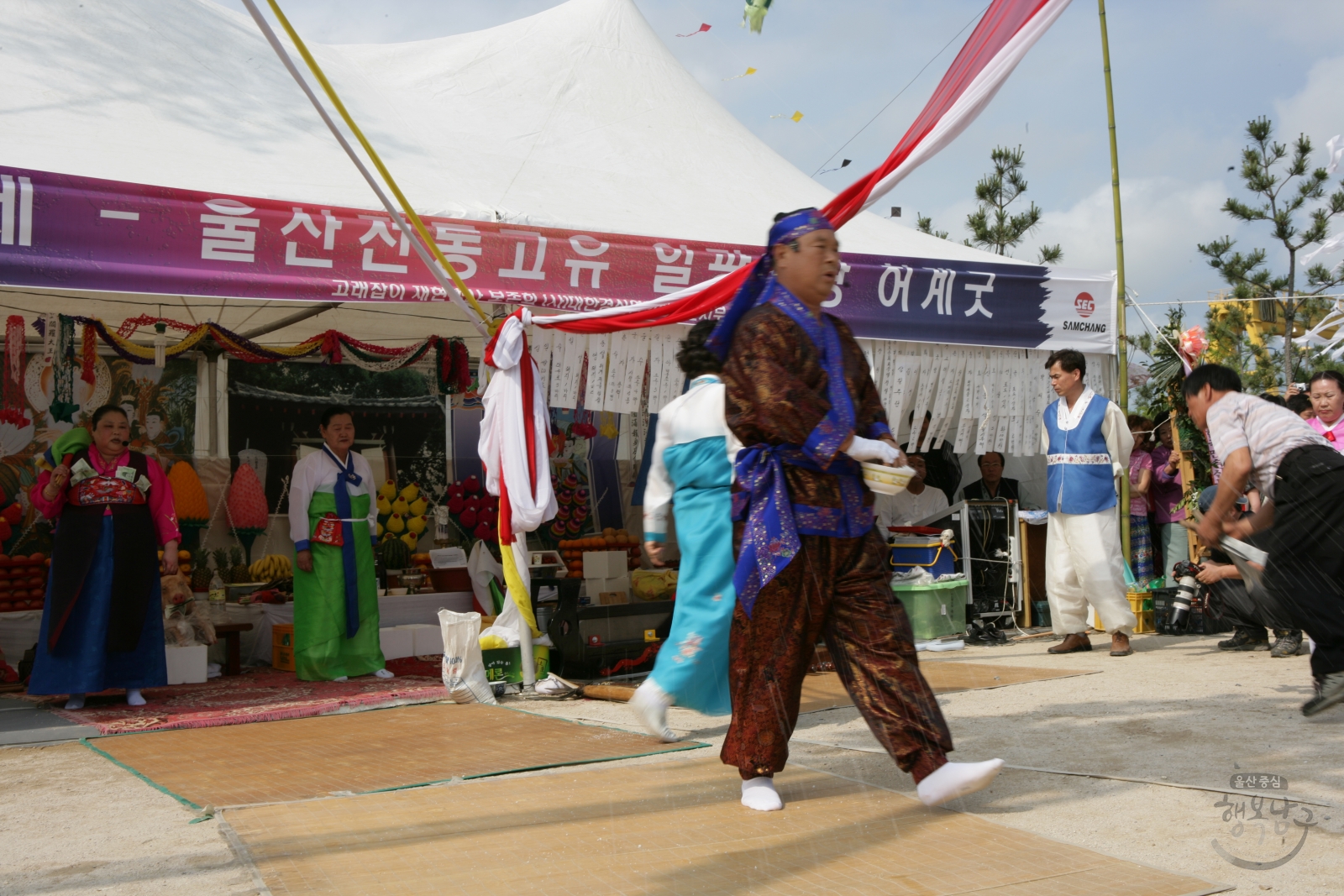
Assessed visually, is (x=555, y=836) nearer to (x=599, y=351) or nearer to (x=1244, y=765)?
(x=1244, y=765)

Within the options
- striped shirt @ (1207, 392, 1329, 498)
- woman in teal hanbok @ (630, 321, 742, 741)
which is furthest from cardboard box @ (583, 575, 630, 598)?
striped shirt @ (1207, 392, 1329, 498)

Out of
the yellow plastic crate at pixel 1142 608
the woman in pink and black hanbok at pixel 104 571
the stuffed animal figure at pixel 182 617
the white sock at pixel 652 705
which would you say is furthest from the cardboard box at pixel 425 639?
the yellow plastic crate at pixel 1142 608

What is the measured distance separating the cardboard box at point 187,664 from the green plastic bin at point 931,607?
15.1 feet

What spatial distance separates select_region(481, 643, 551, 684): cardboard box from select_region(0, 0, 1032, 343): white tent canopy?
240 centimetres

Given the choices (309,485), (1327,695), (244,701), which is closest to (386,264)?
(309,485)

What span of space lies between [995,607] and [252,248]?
Result: 5938mm

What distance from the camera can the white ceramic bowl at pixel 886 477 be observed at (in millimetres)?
3131

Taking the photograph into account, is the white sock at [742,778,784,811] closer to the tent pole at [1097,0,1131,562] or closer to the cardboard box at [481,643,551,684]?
the cardboard box at [481,643,551,684]

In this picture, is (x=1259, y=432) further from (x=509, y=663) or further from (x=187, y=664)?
(x=187, y=664)

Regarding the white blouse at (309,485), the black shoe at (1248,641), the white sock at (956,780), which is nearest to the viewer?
the white sock at (956,780)

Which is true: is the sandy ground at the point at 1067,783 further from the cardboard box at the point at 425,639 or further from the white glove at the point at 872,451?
the cardboard box at the point at 425,639

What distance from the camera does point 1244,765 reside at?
3605 mm

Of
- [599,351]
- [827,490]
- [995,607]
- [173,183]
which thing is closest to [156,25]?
[173,183]

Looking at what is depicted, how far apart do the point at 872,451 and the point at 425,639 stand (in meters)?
5.69
